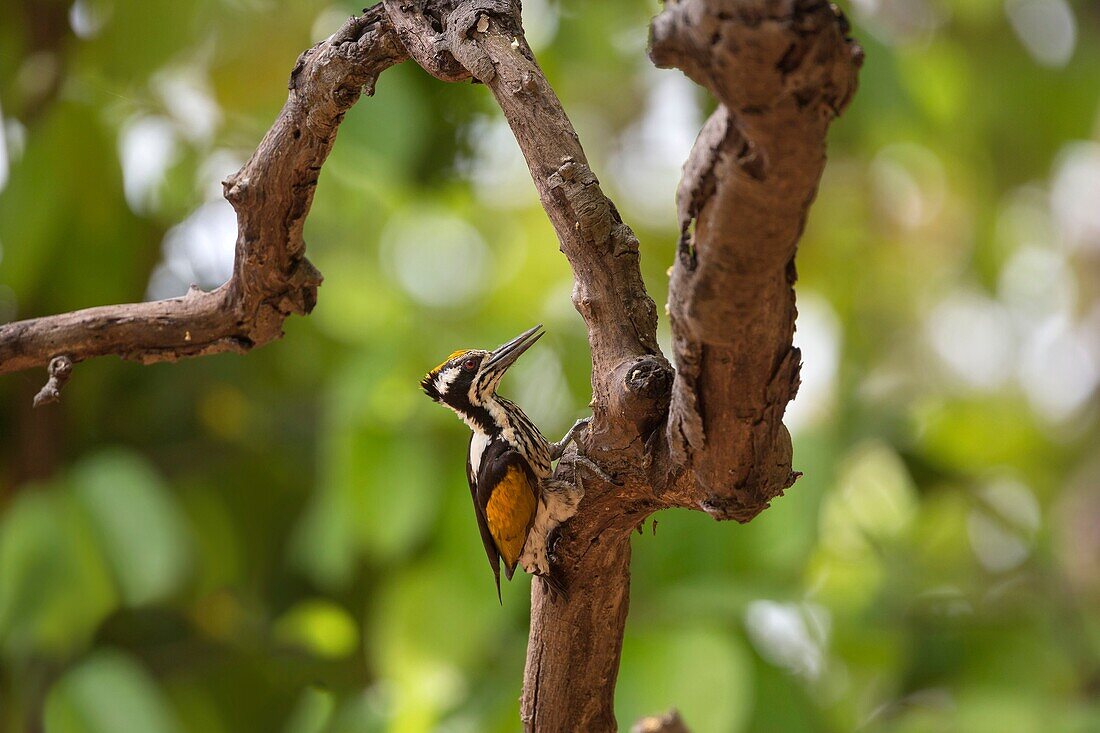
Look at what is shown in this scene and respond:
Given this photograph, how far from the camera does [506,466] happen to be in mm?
1444

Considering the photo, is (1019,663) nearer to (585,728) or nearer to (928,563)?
(928,563)

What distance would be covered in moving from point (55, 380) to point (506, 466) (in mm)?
576

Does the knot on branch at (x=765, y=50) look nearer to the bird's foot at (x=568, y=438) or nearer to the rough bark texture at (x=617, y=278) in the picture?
the rough bark texture at (x=617, y=278)

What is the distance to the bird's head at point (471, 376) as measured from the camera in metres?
1.64

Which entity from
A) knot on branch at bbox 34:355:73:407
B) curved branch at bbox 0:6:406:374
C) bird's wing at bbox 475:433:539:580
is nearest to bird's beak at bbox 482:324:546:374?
bird's wing at bbox 475:433:539:580

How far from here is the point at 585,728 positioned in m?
1.32

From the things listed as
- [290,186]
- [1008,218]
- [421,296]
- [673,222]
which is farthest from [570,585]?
[1008,218]

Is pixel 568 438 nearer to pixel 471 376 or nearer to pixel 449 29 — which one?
pixel 471 376

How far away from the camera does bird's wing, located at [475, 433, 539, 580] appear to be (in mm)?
1374

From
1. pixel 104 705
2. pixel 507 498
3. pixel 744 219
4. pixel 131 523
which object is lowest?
pixel 744 219

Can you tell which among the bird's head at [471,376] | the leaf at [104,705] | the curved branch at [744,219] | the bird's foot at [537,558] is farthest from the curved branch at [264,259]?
the leaf at [104,705]

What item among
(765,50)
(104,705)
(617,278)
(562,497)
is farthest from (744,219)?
(104,705)

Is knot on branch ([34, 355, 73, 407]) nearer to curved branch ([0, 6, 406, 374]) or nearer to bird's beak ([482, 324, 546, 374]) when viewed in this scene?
curved branch ([0, 6, 406, 374])

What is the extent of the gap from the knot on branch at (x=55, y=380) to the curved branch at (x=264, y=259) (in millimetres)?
53
